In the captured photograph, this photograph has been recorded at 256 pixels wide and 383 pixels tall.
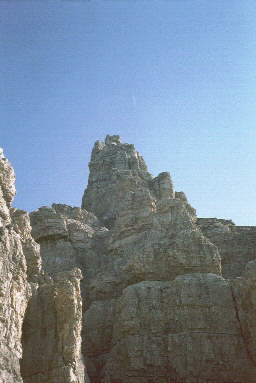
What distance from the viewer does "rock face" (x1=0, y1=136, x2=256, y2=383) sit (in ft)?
100

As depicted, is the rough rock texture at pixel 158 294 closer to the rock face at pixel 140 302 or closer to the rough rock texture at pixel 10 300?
the rock face at pixel 140 302

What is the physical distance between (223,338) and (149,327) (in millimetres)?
6833

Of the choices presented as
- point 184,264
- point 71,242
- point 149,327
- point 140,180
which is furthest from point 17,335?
point 140,180

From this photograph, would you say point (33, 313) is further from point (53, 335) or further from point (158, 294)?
point (158, 294)

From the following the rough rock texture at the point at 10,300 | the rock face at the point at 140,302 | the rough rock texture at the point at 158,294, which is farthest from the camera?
the rough rock texture at the point at 158,294

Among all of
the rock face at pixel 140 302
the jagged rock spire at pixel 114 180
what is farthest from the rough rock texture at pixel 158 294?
the jagged rock spire at pixel 114 180

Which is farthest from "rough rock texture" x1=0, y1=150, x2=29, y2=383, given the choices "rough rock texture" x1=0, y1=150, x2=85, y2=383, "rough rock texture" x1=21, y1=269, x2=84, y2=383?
"rough rock texture" x1=21, y1=269, x2=84, y2=383

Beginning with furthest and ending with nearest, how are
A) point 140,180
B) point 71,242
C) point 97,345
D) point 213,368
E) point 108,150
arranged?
point 108,150
point 140,180
point 71,242
point 97,345
point 213,368

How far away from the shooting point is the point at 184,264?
45469 mm

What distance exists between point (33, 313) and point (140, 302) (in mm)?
13927

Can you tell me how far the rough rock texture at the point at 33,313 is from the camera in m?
24.2

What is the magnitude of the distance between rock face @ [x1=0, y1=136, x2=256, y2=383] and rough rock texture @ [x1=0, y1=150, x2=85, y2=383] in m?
0.08

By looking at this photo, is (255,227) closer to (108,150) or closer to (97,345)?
(97,345)

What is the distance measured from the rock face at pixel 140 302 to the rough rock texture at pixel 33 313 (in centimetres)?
8
